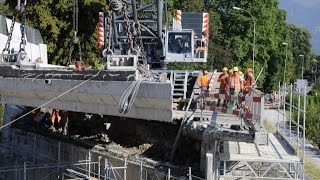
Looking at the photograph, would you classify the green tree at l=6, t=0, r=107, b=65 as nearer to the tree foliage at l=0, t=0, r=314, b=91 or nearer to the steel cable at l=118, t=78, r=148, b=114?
the tree foliage at l=0, t=0, r=314, b=91

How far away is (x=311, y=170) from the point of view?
22.6 meters

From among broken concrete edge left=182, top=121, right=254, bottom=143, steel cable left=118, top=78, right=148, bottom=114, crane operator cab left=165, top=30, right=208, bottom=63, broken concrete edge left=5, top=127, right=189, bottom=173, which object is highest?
crane operator cab left=165, top=30, right=208, bottom=63

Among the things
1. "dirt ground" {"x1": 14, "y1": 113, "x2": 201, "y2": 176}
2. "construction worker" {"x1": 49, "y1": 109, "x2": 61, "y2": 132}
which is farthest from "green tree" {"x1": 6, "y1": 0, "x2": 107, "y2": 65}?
"dirt ground" {"x1": 14, "y1": 113, "x2": 201, "y2": 176}

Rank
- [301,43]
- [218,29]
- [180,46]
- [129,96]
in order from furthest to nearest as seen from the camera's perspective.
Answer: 1. [301,43]
2. [218,29]
3. [180,46]
4. [129,96]

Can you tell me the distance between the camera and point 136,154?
53.1ft

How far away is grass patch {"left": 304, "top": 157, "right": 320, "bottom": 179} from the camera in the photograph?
2192cm

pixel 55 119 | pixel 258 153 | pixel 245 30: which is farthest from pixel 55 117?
pixel 245 30

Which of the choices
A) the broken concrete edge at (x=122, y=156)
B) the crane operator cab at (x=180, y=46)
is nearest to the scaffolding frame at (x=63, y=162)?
the broken concrete edge at (x=122, y=156)

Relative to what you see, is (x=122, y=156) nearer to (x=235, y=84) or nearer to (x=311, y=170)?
(x=235, y=84)

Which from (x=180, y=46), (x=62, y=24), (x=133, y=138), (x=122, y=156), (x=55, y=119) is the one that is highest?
(x=62, y=24)

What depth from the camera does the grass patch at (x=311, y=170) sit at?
2192cm

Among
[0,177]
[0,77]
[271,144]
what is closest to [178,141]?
[271,144]

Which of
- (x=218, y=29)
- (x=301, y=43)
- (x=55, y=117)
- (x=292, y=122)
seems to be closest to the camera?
(x=292, y=122)

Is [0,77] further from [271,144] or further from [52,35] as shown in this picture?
[52,35]
